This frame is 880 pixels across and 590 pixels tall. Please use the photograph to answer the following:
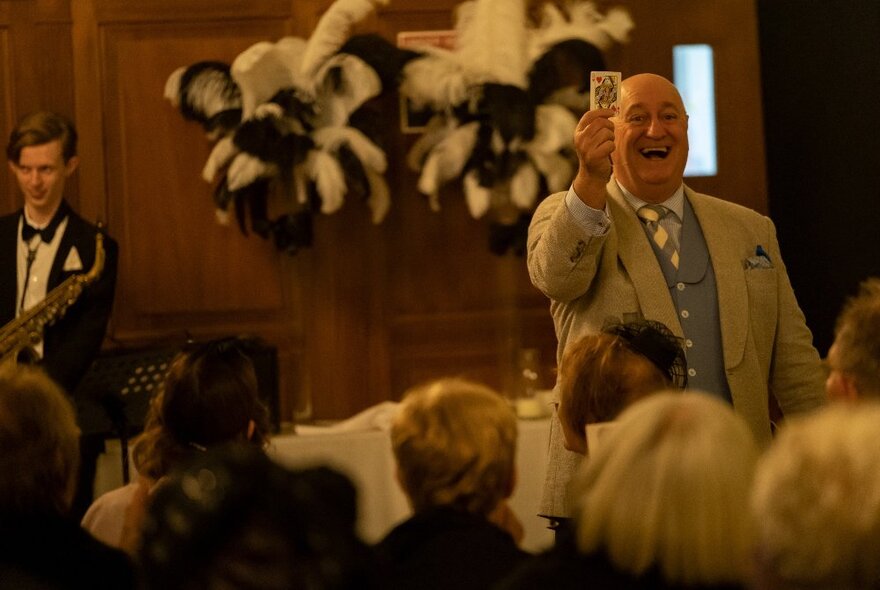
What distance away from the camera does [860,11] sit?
5898 millimetres

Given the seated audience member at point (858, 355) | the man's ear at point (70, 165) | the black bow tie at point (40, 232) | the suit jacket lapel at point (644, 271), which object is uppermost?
the man's ear at point (70, 165)

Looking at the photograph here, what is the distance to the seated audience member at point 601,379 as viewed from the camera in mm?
2680

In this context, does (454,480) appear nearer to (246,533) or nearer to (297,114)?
(246,533)

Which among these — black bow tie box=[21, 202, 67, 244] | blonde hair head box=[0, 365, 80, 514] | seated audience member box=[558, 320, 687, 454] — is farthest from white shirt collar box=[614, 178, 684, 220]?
black bow tie box=[21, 202, 67, 244]

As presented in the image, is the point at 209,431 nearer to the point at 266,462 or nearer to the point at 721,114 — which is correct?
the point at 266,462

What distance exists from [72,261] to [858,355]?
3.42 m

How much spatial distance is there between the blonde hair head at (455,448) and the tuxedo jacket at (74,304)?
9.72 ft

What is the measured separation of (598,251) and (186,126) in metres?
3.17

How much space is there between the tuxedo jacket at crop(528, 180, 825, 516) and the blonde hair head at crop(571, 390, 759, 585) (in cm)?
138

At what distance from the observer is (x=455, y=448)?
214cm

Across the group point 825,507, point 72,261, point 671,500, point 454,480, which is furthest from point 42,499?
point 72,261

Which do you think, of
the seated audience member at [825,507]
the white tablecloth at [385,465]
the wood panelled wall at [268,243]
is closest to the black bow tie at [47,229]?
the wood panelled wall at [268,243]

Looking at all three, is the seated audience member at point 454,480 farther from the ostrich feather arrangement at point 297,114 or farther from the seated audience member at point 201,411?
the ostrich feather arrangement at point 297,114

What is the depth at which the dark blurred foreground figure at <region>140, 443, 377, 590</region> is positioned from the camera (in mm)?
1354
